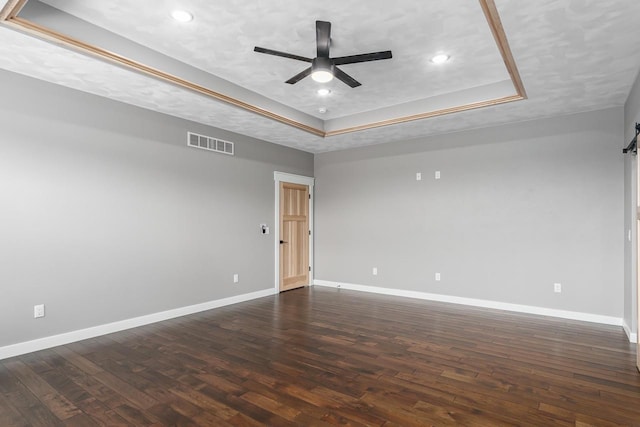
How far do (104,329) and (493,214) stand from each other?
546 cm

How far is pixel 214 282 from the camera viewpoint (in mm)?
5375

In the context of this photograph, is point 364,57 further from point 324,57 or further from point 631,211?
point 631,211

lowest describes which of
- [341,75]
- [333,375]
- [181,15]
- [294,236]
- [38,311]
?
[333,375]

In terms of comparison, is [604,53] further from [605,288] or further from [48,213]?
[48,213]

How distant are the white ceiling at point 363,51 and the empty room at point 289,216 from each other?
28 millimetres

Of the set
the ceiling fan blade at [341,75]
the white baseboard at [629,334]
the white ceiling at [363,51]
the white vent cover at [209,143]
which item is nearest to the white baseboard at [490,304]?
the white baseboard at [629,334]

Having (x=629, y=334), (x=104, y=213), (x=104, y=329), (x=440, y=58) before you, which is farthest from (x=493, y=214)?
(x=104, y=329)

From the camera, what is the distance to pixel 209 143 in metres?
5.32

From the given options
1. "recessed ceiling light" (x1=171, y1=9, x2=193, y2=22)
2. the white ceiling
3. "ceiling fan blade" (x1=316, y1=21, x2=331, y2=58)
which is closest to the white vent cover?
the white ceiling

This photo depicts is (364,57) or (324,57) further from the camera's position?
(324,57)

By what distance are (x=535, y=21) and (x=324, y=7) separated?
1.58m

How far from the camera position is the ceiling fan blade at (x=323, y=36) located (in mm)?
2816

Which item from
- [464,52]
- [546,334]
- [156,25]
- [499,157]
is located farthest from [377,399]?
[499,157]

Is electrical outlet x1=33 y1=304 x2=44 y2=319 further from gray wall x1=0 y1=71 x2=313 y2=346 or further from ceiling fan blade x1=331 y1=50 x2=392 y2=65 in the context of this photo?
ceiling fan blade x1=331 y1=50 x2=392 y2=65
